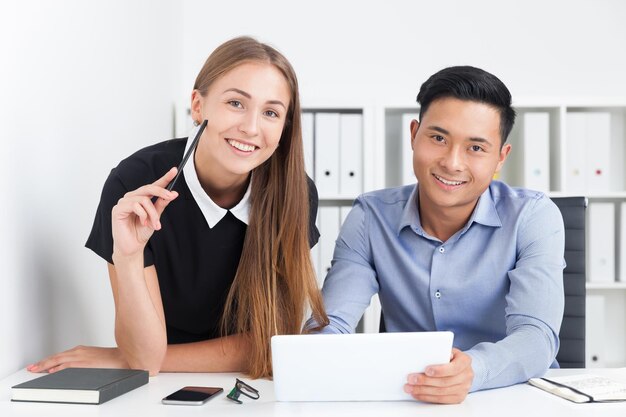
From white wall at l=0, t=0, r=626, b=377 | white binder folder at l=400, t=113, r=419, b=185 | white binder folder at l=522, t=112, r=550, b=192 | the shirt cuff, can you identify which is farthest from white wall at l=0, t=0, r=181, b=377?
white binder folder at l=522, t=112, r=550, b=192

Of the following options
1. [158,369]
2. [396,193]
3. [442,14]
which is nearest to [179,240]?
[158,369]

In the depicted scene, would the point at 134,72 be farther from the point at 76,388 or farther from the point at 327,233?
the point at 76,388

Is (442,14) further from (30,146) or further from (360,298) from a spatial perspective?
(30,146)

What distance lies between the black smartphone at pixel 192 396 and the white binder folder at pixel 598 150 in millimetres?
2162

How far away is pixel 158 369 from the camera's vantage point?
1.45m

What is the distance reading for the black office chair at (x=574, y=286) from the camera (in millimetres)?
1848

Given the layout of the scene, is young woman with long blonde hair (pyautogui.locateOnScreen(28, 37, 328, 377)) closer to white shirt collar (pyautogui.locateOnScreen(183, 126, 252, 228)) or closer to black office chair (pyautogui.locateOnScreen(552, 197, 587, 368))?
white shirt collar (pyautogui.locateOnScreen(183, 126, 252, 228))

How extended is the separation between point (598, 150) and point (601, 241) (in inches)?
14.5

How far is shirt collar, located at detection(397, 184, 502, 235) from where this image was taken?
165 cm

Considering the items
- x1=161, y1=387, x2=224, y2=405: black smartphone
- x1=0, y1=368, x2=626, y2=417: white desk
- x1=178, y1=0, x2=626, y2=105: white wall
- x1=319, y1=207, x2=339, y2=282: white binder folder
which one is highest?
x1=178, y1=0, x2=626, y2=105: white wall

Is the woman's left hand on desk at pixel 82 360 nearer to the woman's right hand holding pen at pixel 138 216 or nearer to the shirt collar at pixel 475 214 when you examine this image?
the woman's right hand holding pen at pixel 138 216

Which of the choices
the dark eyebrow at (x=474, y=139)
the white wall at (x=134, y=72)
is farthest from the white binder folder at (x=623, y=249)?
the dark eyebrow at (x=474, y=139)

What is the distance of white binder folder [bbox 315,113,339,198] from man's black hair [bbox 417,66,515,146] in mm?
1225

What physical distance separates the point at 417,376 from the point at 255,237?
1.79 feet
